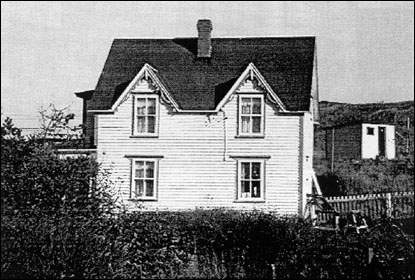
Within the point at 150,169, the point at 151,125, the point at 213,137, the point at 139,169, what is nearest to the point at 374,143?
the point at 213,137

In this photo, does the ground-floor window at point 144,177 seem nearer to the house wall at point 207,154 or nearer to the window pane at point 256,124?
the house wall at point 207,154

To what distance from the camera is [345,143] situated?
56531 mm

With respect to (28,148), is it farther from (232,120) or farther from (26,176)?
(232,120)

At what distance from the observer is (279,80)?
3184cm

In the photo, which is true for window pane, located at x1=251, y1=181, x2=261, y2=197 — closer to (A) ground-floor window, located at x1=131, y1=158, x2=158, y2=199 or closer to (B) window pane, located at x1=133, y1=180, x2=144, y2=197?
(A) ground-floor window, located at x1=131, y1=158, x2=158, y2=199

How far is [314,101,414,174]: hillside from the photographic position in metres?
59.4

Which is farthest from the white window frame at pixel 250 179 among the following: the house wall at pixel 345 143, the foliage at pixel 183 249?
the house wall at pixel 345 143

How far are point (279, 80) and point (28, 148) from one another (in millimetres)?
17564

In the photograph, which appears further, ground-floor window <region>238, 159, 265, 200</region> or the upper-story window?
the upper-story window

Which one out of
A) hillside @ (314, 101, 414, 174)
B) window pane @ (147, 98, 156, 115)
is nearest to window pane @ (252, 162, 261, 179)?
window pane @ (147, 98, 156, 115)

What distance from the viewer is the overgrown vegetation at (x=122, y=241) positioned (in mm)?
13414

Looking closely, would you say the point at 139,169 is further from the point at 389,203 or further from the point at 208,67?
the point at 389,203

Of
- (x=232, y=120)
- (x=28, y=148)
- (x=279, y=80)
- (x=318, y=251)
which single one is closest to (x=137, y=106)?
(x=232, y=120)

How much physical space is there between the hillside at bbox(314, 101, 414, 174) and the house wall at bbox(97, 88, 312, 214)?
922 inches
